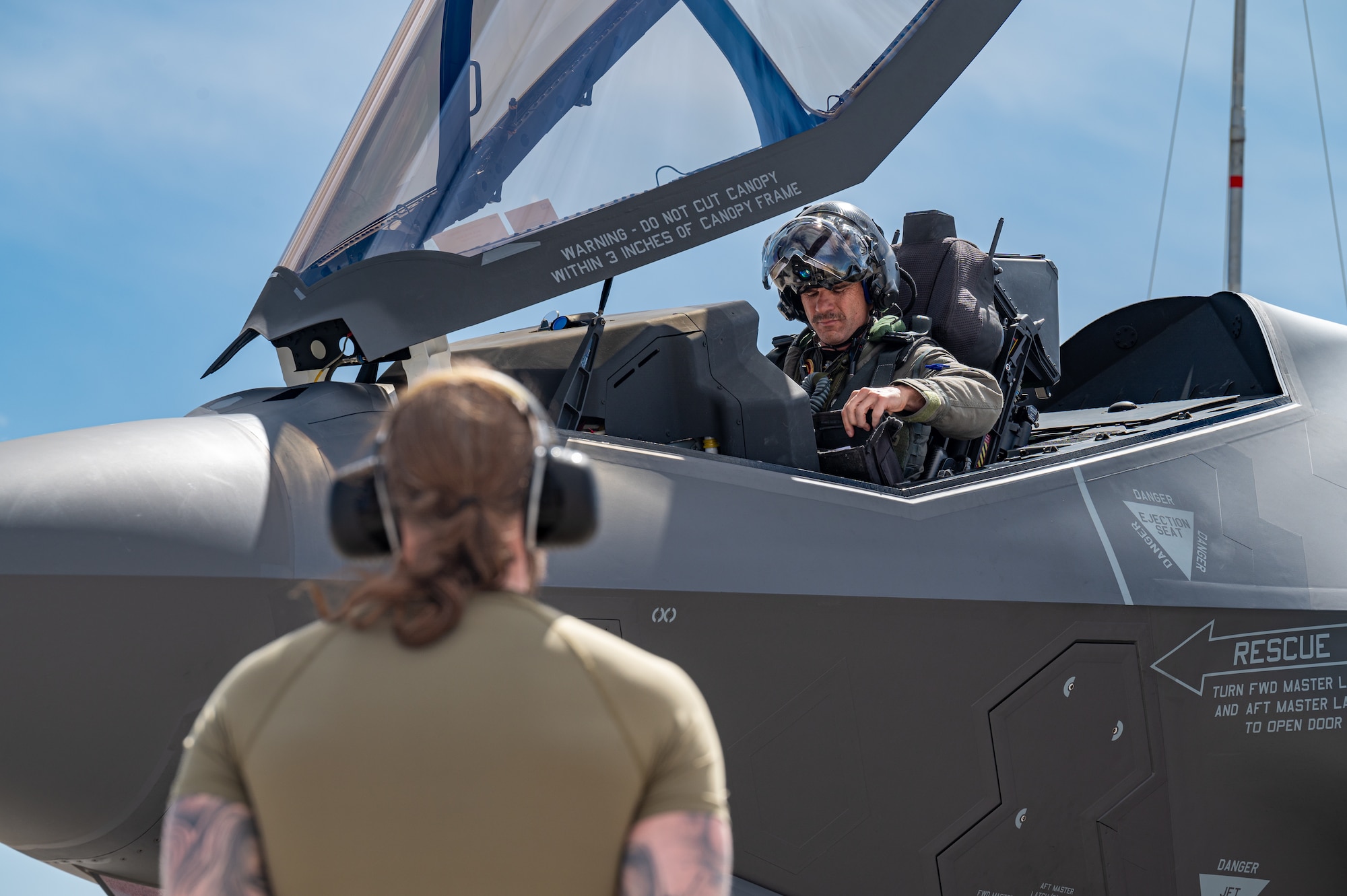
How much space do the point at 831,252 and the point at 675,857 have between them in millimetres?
3084

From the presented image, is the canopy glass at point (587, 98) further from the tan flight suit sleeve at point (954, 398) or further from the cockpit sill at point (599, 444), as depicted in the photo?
the tan flight suit sleeve at point (954, 398)

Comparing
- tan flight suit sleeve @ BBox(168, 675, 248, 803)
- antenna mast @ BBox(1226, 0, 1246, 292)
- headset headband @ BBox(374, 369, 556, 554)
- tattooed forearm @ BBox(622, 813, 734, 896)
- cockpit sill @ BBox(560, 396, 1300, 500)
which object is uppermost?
antenna mast @ BBox(1226, 0, 1246, 292)

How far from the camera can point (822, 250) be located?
156 inches

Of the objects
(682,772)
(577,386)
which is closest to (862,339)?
(577,386)

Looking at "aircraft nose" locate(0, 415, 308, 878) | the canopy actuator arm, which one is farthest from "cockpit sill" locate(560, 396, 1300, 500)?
"aircraft nose" locate(0, 415, 308, 878)

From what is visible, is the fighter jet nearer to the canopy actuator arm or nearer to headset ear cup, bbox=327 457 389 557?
the canopy actuator arm

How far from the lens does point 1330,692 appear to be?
3498 millimetres

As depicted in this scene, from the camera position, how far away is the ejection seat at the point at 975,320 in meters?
4.12

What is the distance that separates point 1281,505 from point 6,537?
3.68 m

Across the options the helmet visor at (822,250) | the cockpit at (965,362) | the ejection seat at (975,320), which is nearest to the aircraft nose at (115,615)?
the cockpit at (965,362)

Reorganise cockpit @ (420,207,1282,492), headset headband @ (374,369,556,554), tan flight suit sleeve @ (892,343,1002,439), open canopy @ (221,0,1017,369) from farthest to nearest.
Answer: tan flight suit sleeve @ (892,343,1002,439), cockpit @ (420,207,1282,492), open canopy @ (221,0,1017,369), headset headband @ (374,369,556,554)

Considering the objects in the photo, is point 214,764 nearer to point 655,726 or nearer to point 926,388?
point 655,726

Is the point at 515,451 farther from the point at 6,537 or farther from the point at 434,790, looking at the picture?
the point at 6,537

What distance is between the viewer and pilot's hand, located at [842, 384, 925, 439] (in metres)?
3.28
